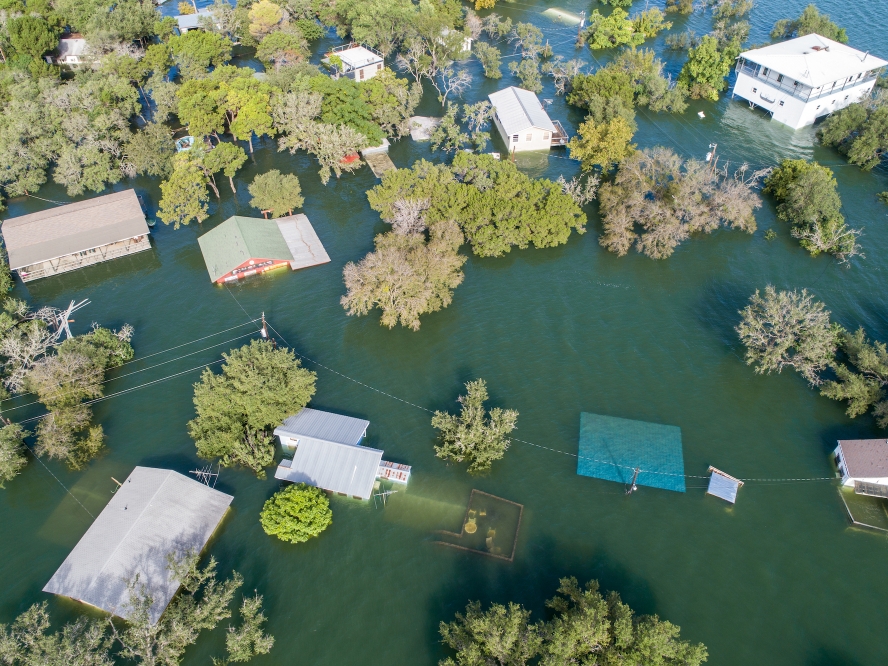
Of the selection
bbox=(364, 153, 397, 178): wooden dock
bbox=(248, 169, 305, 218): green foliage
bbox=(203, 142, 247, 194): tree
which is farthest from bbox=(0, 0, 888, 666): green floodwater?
bbox=(364, 153, 397, 178): wooden dock

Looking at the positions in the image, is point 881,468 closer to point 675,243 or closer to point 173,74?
point 675,243

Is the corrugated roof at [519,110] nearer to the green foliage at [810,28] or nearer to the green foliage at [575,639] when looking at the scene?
the green foliage at [810,28]

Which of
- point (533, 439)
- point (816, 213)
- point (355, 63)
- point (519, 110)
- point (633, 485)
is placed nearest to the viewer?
point (633, 485)

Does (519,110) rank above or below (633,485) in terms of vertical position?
above

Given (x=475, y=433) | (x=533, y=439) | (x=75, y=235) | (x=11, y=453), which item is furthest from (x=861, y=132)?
(x=11, y=453)

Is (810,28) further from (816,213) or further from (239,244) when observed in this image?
(239,244)

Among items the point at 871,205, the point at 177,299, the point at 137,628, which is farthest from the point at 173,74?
the point at 871,205
